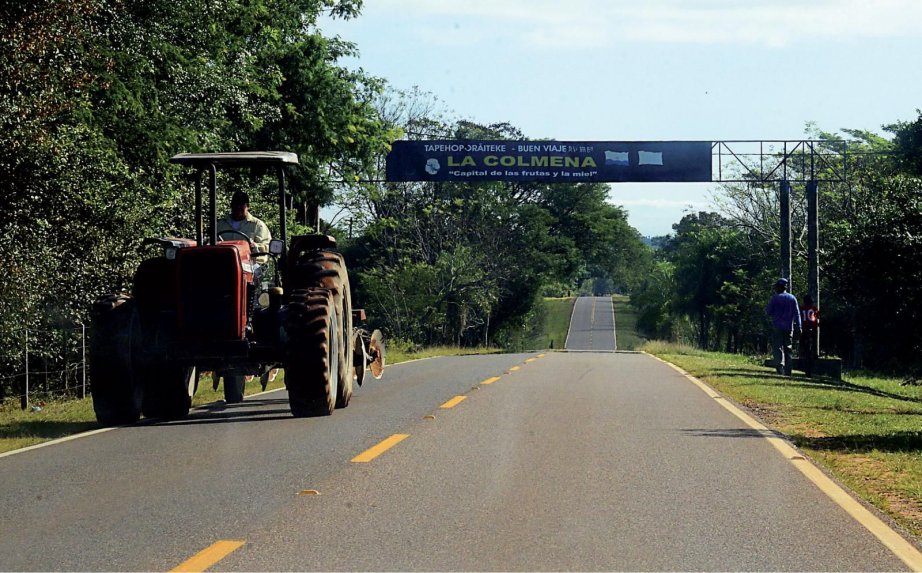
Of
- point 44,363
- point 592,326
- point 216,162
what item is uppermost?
point 216,162

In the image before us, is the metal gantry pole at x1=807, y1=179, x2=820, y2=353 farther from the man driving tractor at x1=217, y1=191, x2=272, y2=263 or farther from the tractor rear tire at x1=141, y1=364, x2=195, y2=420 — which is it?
the tractor rear tire at x1=141, y1=364, x2=195, y2=420

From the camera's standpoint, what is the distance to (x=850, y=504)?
7.77 metres

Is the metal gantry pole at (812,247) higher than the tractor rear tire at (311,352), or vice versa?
the metal gantry pole at (812,247)

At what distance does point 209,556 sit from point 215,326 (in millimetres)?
6699

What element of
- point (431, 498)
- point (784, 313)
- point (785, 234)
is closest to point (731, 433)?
point (431, 498)

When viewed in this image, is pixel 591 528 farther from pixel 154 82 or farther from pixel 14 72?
pixel 154 82

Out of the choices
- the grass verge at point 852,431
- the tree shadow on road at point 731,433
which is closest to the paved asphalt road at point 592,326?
the grass verge at point 852,431

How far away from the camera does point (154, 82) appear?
69.6ft

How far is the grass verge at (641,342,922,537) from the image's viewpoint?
841 centimetres

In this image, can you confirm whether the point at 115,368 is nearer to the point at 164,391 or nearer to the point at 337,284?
the point at 164,391

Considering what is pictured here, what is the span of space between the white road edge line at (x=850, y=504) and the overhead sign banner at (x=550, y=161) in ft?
80.8

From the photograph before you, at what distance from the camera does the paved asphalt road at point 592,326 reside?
336ft

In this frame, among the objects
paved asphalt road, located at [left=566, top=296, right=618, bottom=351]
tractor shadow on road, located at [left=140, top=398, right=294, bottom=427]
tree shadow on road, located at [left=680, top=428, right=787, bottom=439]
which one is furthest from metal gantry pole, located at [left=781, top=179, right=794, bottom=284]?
paved asphalt road, located at [left=566, top=296, right=618, bottom=351]

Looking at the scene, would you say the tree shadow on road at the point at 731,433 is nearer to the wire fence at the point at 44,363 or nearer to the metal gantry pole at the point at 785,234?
the wire fence at the point at 44,363
